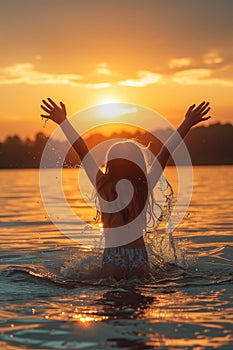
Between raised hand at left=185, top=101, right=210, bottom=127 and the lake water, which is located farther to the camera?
raised hand at left=185, top=101, right=210, bottom=127

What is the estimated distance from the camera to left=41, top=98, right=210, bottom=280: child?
26.7 feet

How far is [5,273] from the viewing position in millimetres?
9727

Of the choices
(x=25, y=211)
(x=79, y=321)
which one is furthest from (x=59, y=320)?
(x=25, y=211)

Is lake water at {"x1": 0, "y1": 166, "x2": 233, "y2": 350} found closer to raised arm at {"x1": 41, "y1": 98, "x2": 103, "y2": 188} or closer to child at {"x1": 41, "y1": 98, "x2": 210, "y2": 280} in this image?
child at {"x1": 41, "y1": 98, "x2": 210, "y2": 280}

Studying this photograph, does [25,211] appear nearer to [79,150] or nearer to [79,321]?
[79,150]

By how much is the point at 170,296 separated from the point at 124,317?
1.25 metres

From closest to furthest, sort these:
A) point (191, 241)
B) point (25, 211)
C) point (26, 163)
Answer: point (191, 241) → point (25, 211) → point (26, 163)

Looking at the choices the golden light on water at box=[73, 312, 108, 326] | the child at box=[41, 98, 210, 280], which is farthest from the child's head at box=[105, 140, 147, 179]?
the golden light on water at box=[73, 312, 108, 326]

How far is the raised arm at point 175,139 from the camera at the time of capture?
8.09 meters

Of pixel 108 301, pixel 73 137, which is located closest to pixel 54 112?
pixel 73 137

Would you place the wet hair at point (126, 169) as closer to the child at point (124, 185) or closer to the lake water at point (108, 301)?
the child at point (124, 185)

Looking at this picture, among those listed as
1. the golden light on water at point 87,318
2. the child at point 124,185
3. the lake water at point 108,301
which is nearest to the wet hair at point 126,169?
the child at point 124,185

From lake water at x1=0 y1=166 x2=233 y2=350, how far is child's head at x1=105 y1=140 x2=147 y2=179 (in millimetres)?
1381

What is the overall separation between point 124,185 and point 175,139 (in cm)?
84
